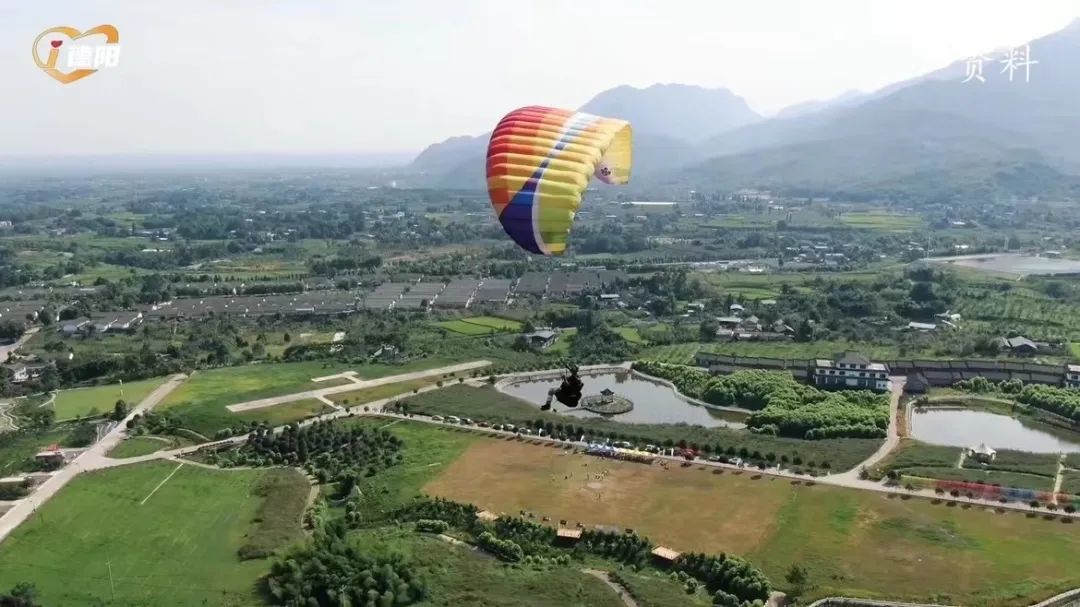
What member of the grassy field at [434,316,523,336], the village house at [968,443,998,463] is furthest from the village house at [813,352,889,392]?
the grassy field at [434,316,523,336]

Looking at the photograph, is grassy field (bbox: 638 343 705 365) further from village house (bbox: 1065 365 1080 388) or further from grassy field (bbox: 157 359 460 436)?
village house (bbox: 1065 365 1080 388)

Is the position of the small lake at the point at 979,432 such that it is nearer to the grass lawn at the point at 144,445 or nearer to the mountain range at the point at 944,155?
the grass lawn at the point at 144,445

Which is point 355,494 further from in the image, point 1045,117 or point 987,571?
point 1045,117

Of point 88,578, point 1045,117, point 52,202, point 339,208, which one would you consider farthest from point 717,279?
point 1045,117

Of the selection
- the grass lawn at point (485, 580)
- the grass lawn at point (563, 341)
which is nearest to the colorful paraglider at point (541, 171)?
the grass lawn at point (485, 580)

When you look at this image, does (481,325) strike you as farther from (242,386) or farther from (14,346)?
(14,346)
